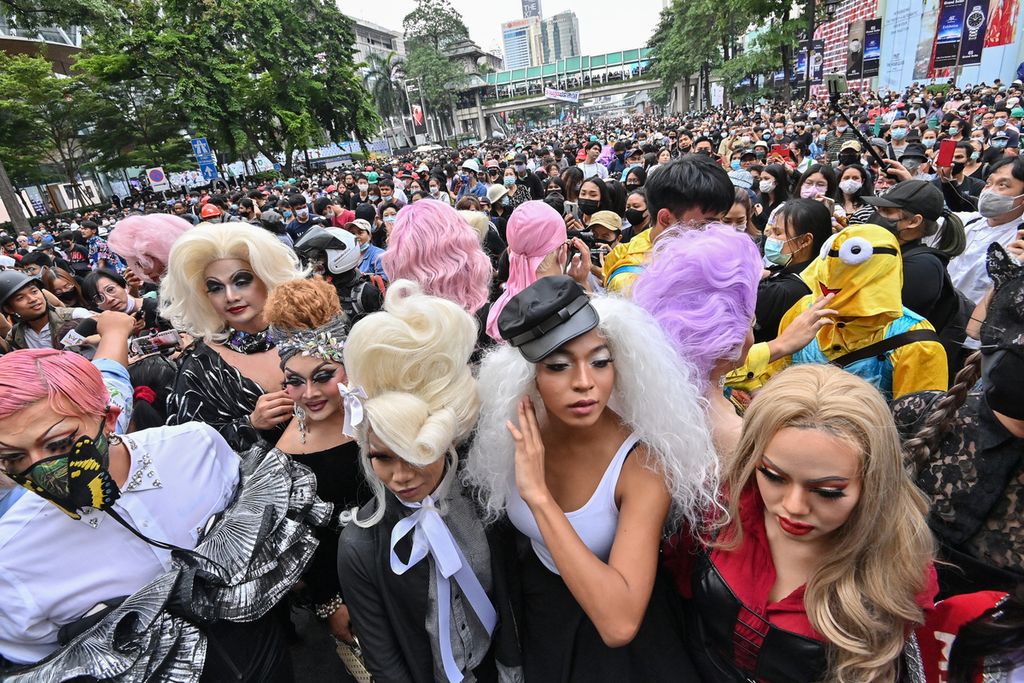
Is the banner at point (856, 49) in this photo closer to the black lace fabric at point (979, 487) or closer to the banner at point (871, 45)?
the banner at point (871, 45)

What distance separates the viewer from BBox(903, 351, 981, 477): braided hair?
1471 millimetres

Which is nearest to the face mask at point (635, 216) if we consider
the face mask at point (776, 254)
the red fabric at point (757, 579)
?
the face mask at point (776, 254)

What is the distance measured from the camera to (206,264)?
267cm

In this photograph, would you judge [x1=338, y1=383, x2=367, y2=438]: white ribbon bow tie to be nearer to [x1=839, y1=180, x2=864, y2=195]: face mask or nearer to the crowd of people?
the crowd of people

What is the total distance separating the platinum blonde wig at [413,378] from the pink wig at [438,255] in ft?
5.24

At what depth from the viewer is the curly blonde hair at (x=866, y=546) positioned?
1.27 metres

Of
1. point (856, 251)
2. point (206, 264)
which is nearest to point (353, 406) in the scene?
point (206, 264)

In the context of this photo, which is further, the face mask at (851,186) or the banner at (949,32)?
the banner at (949,32)

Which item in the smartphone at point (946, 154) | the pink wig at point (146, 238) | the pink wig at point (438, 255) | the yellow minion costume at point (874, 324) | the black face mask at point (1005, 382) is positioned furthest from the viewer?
the smartphone at point (946, 154)

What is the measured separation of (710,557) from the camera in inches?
62.6

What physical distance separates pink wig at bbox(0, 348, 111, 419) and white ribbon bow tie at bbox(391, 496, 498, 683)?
112 centimetres

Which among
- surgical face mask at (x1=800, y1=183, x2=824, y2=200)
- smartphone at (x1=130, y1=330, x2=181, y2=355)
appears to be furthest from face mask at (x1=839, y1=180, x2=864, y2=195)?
smartphone at (x1=130, y1=330, x2=181, y2=355)

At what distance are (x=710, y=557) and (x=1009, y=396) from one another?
0.93 meters

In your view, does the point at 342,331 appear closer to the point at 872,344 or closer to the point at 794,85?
the point at 872,344
